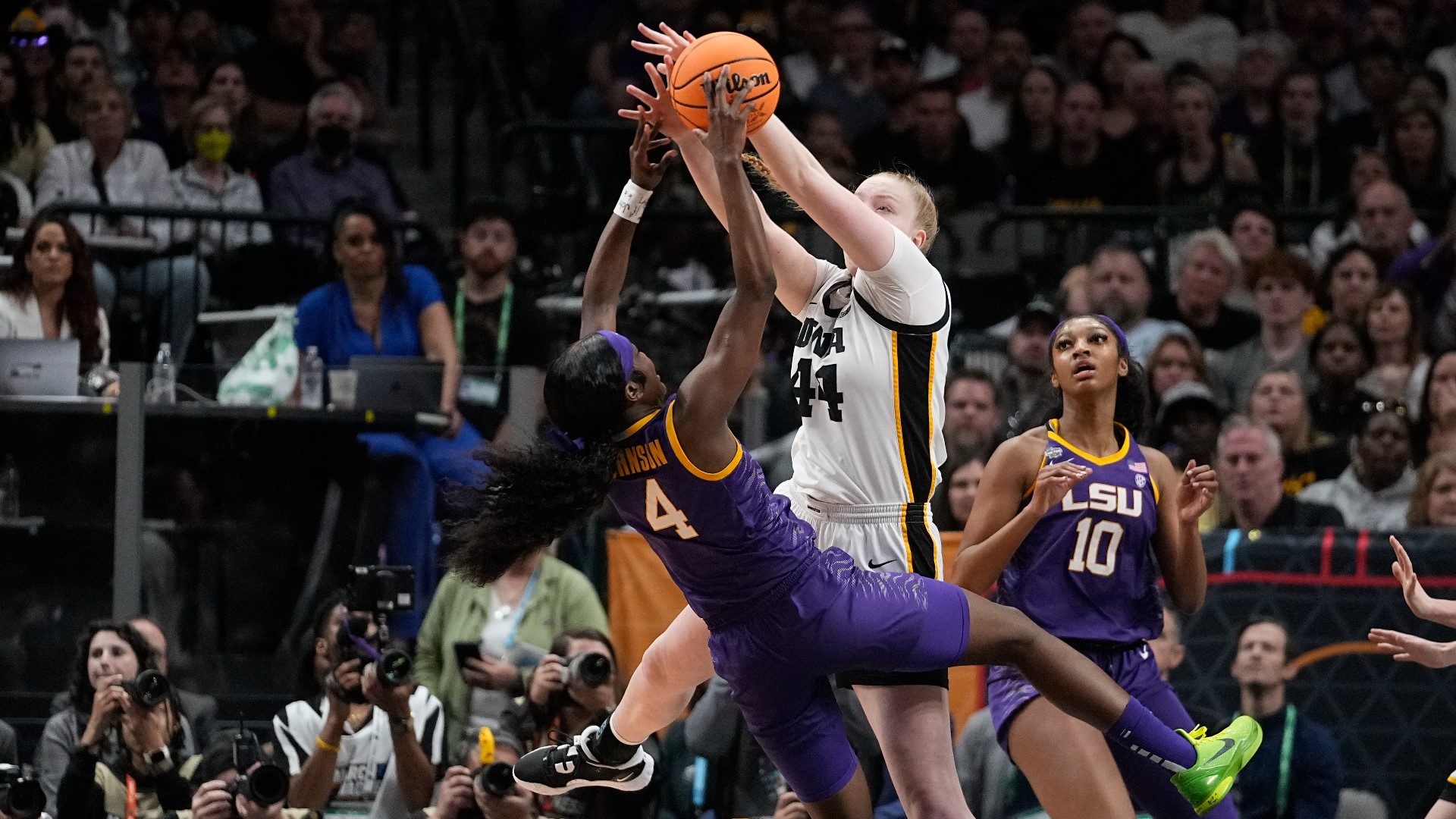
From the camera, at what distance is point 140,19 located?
Result: 13.1 m

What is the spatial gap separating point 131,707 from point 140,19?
20.7ft

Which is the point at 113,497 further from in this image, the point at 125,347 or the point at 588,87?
the point at 588,87

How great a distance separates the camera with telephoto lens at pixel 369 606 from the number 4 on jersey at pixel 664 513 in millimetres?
2740

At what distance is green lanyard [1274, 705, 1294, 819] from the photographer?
8.42 m

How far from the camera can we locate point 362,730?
8641 millimetres

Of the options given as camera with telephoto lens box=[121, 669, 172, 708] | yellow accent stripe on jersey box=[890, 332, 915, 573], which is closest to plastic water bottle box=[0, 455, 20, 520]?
camera with telephoto lens box=[121, 669, 172, 708]

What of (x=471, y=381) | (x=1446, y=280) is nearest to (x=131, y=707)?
(x=471, y=381)

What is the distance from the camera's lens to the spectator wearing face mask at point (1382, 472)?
1002 centimetres

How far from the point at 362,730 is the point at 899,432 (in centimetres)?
338

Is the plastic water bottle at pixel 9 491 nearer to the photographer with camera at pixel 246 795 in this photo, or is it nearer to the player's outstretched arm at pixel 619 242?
the photographer with camera at pixel 246 795

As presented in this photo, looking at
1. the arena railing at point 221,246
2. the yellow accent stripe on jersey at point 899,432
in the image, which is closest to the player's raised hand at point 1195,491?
the yellow accent stripe on jersey at point 899,432

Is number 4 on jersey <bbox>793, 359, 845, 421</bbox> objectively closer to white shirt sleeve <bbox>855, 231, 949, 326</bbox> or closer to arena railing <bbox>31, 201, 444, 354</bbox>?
white shirt sleeve <bbox>855, 231, 949, 326</bbox>

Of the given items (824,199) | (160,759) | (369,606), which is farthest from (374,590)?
(824,199)

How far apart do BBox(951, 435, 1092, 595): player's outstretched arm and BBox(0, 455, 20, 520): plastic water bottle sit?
14.6 feet
